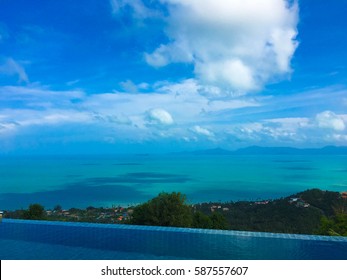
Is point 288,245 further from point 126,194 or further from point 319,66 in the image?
point 126,194

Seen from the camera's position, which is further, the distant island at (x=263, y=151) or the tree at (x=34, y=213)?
the distant island at (x=263, y=151)

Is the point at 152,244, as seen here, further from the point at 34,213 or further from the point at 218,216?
the point at 34,213

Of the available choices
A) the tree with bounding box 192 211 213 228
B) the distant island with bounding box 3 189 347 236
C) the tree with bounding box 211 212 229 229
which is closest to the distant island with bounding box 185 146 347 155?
the distant island with bounding box 3 189 347 236

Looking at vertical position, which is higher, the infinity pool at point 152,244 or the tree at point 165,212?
the tree at point 165,212

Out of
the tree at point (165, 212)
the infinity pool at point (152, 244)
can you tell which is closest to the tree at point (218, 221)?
the tree at point (165, 212)

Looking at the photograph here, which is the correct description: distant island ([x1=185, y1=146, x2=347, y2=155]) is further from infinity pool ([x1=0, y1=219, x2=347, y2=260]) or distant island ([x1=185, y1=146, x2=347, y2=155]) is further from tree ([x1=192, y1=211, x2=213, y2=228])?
infinity pool ([x1=0, y1=219, x2=347, y2=260])

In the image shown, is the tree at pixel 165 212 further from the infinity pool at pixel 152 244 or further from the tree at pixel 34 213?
the tree at pixel 34 213

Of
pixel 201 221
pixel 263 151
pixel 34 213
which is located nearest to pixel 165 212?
pixel 201 221
